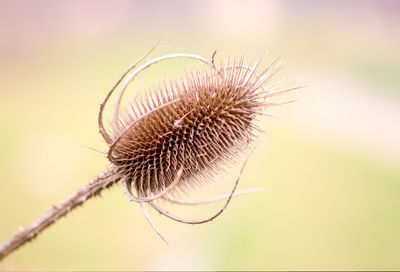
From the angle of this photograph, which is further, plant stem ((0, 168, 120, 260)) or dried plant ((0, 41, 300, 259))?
plant stem ((0, 168, 120, 260))

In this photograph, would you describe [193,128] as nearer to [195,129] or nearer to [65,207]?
[195,129]

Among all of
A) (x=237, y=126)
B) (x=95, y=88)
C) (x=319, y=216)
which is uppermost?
(x=95, y=88)

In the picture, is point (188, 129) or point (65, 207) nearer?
point (188, 129)

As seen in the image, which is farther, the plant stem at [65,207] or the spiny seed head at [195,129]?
the plant stem at [65,207]

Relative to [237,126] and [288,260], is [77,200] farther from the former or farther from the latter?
[288,260]

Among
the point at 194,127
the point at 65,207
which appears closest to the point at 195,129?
the point at 194,127

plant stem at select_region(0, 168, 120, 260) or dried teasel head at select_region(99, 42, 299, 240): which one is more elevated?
plant stem at select_region(0, 168, 120, 260)

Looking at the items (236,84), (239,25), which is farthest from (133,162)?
(239,25)
